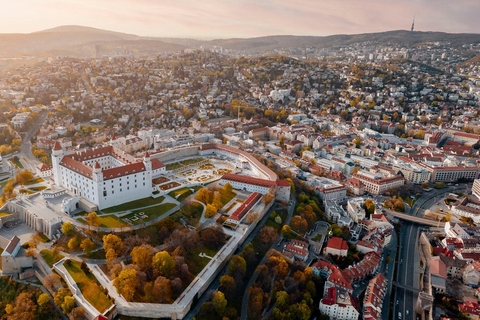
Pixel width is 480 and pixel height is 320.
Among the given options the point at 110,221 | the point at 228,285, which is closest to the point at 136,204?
the point at 110,221

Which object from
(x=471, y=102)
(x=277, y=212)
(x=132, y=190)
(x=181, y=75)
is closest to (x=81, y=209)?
(x=132, y=190)

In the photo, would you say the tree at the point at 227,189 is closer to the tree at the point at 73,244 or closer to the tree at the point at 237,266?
the tree at the point at 237,266

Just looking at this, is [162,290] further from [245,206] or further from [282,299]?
[245,206]

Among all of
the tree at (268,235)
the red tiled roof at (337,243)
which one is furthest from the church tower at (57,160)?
the red tiled roof at (337,243)

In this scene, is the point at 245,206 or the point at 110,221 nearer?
the point at 110,221

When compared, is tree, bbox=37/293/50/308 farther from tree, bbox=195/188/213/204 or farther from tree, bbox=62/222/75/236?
tree, bbox=195/188/213/204
